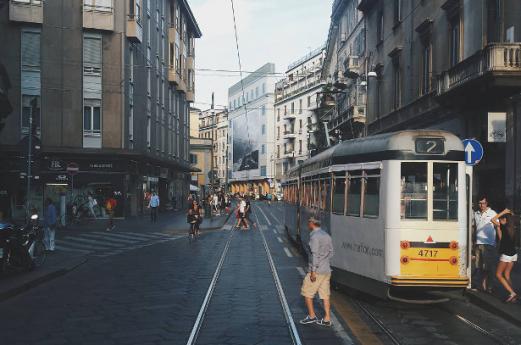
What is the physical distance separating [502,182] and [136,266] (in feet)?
38.0

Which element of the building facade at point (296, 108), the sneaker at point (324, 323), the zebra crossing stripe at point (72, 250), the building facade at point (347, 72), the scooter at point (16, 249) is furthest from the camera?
the building facade at point (296, 108)

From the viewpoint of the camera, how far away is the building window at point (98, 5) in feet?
116

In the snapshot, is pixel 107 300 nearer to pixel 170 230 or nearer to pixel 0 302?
pixel 0 302

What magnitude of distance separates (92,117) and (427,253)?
29.5 metres

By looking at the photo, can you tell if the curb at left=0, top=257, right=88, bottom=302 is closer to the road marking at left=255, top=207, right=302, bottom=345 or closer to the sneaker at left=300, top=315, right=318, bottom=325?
the road marking at left=255, top=207, right=302, bottom=345

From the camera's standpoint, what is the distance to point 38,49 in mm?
34750

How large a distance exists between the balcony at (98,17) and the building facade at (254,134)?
58.7 metres

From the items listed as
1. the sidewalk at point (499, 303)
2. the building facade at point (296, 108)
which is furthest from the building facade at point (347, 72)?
the sidewalk at point (499, 303)

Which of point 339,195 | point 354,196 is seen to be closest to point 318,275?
point 354,196

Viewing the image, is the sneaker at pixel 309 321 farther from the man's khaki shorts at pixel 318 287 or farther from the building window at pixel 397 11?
the building window at pixel 397 11

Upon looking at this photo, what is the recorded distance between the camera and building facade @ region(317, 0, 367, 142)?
39.5m

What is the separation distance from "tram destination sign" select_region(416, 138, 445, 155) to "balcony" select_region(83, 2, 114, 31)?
2929 centimetres

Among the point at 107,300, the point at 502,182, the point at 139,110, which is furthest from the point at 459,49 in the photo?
the point at 139,110

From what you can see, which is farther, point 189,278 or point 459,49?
point 459,49
